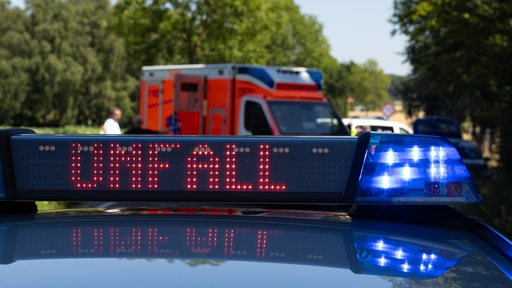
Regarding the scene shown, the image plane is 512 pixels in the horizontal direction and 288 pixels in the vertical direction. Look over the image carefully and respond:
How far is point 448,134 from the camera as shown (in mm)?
38438

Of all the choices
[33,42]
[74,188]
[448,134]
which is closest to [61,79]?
[33,42]

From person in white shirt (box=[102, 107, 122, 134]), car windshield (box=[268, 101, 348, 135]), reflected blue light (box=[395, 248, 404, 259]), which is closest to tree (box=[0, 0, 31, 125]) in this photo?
car windshield (box=[268, 101, 348, 135])

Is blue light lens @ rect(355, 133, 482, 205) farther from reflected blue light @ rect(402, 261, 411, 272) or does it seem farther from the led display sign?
reflected blue light @ rect(402, 261, 411, 272)

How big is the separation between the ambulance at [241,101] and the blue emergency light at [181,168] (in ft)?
48.6

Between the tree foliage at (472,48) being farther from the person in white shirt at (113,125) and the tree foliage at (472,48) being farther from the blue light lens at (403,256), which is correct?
the blue light lens at (403,256)

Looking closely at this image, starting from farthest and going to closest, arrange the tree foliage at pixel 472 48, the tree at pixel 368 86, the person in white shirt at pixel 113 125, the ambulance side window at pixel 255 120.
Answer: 1. the tree at pixel 368 86
2. the tree foliage at pixel 472 48
3. the ambulance side window at pixel 255 120
4. the person in white shirt at pixel 113 125

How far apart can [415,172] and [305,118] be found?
15.7 m

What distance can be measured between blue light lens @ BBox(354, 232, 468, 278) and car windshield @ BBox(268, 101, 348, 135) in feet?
50.2

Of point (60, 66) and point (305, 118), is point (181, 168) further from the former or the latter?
point (60, 66)

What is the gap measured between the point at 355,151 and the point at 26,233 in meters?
1.08

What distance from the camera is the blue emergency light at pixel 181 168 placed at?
2912mm

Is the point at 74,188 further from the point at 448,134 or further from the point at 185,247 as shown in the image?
the point at 448,134

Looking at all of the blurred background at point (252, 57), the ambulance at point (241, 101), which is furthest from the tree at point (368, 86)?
the ambulance at point (241, 101)

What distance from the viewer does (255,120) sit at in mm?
18984
